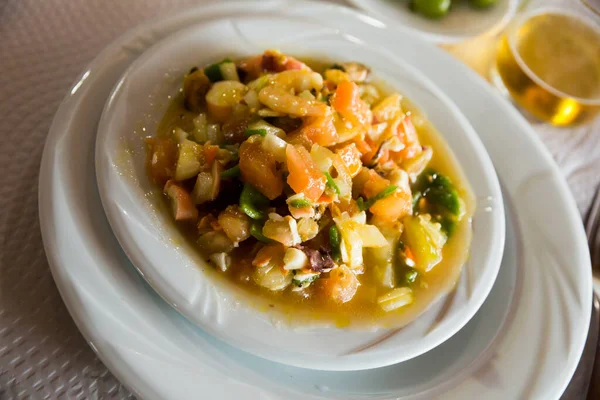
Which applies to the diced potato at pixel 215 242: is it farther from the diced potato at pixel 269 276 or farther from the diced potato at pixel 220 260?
the diced potato at pixel 269 276

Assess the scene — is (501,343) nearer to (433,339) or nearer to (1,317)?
(433,339)

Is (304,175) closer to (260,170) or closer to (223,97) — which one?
(260,170)

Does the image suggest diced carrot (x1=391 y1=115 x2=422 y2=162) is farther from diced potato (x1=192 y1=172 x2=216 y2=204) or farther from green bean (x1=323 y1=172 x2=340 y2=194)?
diced potato (x1=192 y1=172 x2=216 y2=204)

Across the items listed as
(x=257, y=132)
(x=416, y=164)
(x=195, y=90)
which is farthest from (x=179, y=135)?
(x=416, y=164)

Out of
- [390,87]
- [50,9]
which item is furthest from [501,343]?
[50,9]

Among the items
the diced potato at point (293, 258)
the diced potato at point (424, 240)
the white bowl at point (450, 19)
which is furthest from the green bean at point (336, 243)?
the white bowl at point (450, 19)
